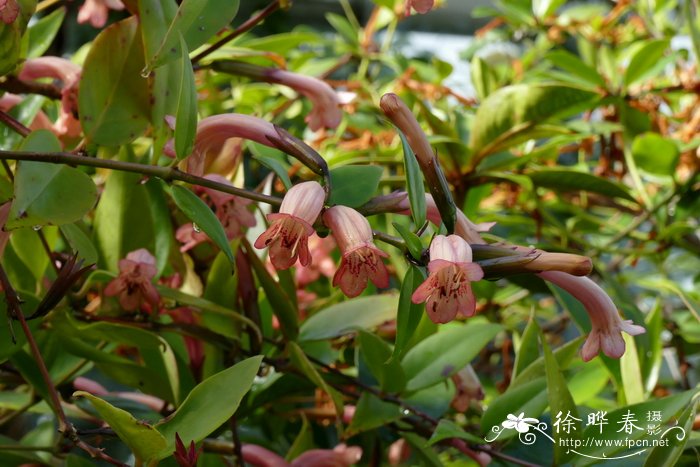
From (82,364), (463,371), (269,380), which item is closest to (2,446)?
(82,364)

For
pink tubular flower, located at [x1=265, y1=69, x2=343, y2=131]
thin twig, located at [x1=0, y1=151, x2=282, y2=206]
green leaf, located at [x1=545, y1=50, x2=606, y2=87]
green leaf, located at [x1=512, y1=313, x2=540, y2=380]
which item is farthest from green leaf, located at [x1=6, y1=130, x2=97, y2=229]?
green leaf, located at [x1=545, y1=50, x2=606, y2=87]

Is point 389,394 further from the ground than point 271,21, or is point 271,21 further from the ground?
point 389,394

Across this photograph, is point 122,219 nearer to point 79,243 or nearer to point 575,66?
point 79,243

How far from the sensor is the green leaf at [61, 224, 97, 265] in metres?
0.50

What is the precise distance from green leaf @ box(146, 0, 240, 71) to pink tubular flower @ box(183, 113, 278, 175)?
0.15 ft

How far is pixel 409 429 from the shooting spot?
0.63 m

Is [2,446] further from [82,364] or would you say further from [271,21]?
[271,21]

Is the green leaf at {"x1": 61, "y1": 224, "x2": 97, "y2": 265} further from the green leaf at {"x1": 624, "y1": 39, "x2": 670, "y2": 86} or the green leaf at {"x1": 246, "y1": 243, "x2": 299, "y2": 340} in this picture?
the green leaf at {"x1": 624, "y1": 39, "x2": 670, "y2": 86}

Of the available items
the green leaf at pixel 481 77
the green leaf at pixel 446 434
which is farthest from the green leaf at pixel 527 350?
the green leaf at pixel 481 77

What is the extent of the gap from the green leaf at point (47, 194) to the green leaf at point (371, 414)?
25 cm

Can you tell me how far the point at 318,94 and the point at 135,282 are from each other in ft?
0.71

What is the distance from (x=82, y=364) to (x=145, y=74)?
0.76 feet

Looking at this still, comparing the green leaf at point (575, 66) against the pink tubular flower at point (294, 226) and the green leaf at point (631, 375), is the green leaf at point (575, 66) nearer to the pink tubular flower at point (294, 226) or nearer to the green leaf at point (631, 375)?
the green leaf at point (631, 375)

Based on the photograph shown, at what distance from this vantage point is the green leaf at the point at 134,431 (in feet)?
1.37
